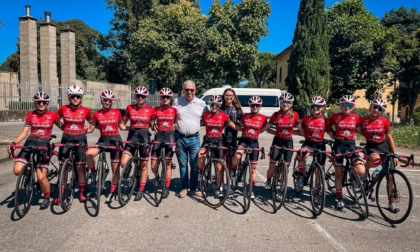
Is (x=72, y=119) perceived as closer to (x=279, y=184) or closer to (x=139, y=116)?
(x=139, y=116)

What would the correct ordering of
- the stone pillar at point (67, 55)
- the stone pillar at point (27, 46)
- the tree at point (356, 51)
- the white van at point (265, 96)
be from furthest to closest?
the stone pillar at point (67, 55), the tree at point (356, 51), the stone pillar at point (27, 46), the white van at point (265, 96)

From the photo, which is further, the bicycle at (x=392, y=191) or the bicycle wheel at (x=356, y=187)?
the bicycle wheel at (x=356, y=187)

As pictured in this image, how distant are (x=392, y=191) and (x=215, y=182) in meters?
2.81

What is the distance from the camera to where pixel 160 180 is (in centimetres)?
561

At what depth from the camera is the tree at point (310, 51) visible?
78.5 feet

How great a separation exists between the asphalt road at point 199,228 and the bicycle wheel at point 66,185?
0.49 ft

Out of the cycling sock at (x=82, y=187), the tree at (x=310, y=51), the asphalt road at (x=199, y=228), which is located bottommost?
the asphalt road at (x=199, y=228)

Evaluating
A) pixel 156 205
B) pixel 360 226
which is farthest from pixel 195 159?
pixel 360 226

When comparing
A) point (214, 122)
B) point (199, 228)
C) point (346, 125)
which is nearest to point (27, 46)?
point (214, 122)

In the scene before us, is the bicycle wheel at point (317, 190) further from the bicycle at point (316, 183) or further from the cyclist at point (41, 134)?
the cyclist at point (41, 134)

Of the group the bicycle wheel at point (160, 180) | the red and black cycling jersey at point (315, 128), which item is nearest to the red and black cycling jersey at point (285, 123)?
the red and black cycling jersey at point (315, 128)

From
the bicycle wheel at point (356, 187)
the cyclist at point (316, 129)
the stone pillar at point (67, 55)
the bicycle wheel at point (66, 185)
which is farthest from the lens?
the stone pillar at point (67, 55)

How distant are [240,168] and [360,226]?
2297 millimetres

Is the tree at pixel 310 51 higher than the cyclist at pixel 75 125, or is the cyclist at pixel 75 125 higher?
the tree at pixel 310 51
